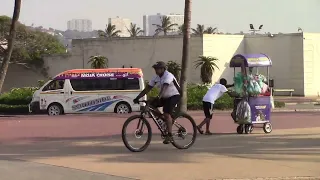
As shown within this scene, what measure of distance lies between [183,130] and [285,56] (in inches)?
1486

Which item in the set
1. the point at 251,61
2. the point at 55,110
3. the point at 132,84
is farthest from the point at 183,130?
the point at 55,110

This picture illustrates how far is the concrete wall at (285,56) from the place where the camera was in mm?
47500

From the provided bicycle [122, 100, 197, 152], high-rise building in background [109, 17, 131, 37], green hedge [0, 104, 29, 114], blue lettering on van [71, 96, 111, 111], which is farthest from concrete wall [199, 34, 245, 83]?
high-rise building in background [109, 17, 131, 37]

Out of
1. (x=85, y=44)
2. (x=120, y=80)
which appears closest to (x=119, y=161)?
(x=120, y=80)

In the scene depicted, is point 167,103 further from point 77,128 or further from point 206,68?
point 206,68

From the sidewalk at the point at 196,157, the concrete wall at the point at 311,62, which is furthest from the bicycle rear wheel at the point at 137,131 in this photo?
the concrete wall at the point at 311,62

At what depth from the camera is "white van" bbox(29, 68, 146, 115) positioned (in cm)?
2819

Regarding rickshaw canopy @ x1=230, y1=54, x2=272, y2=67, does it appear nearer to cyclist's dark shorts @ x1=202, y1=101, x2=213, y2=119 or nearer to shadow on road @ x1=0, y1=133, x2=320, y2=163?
cyclist's dark shorts @ x1=202, y1=101, x2=213, y2=119

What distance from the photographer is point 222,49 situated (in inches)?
1886

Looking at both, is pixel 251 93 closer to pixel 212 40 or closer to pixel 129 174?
pixel 129 174

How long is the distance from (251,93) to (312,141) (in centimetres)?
261

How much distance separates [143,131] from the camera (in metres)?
11.6

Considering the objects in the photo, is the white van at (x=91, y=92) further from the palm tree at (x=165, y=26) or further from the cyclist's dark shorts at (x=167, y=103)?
the palm tree at (x=165, y=26)

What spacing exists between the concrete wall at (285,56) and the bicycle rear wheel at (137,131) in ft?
124
